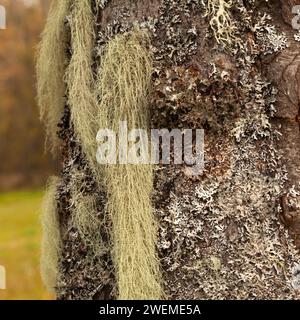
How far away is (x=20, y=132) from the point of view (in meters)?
9.52

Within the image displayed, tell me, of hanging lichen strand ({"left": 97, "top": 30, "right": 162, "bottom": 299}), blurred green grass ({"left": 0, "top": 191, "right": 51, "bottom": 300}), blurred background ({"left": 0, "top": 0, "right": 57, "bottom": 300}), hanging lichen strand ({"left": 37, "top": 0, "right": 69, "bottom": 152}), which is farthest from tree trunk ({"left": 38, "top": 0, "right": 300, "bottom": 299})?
blurred background ({"left": 0, "top": 0, "right": 57, "bottom": 300})

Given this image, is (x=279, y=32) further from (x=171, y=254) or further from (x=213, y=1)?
(x=171, y=254)

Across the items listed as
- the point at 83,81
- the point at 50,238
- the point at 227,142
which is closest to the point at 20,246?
the point at 50,238

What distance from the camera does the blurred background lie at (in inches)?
328

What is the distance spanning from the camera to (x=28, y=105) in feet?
31.2

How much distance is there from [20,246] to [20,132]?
2891 mm

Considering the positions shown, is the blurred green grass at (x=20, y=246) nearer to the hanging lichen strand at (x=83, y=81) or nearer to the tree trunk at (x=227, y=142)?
the hanging lichen strand at (x=83, y=81)

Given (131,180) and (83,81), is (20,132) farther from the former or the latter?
(131,180)

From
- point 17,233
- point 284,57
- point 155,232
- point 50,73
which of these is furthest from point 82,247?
point 17,233

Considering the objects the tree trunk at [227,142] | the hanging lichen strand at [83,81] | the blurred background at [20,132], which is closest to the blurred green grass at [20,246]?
the blurred background at [20,132]

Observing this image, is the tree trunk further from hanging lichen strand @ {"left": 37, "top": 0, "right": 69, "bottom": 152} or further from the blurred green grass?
the blurred green grass

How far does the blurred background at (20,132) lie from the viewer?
27.3 feet

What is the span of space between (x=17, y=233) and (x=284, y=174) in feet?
22.6
